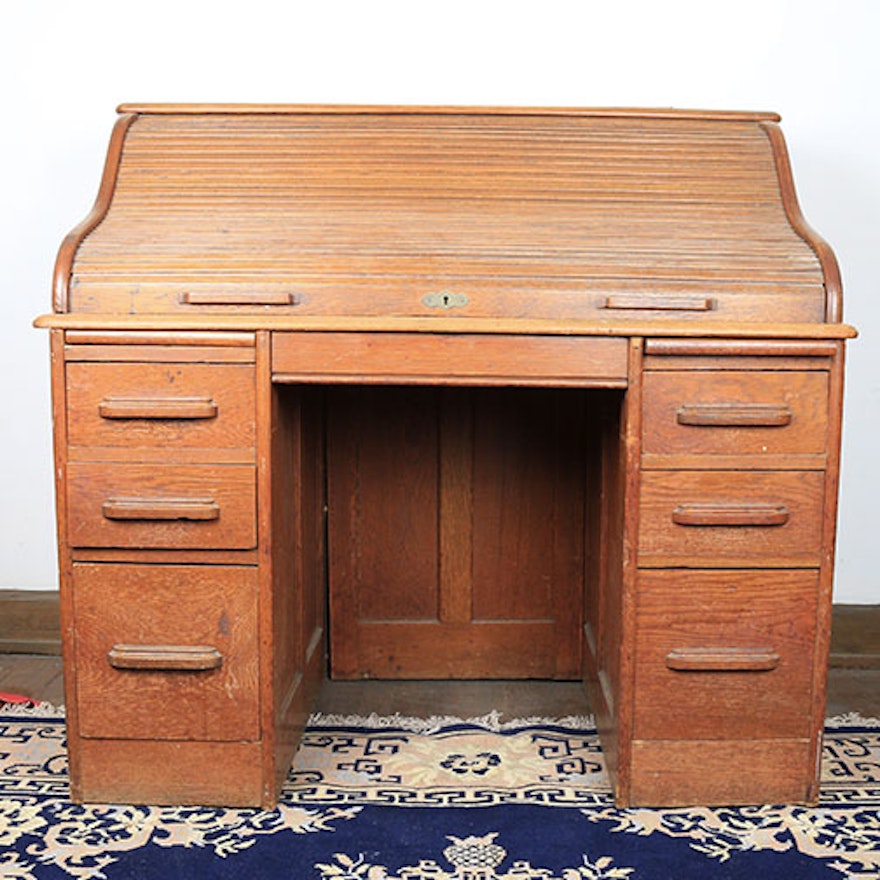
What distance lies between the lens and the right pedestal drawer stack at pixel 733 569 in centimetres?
219

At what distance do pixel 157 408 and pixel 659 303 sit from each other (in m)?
1.03

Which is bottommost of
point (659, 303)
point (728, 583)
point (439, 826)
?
point (439, 826)

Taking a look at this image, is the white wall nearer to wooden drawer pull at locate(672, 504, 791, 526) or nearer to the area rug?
wooden drawer pull at locate(672, 504, 791, 526)

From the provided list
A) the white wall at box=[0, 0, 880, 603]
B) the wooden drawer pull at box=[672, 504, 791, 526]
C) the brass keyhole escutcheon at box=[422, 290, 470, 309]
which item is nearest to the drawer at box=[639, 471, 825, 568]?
the wooden drawer pull at box=[672, 504, 791, 526]

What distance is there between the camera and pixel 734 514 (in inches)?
87.1

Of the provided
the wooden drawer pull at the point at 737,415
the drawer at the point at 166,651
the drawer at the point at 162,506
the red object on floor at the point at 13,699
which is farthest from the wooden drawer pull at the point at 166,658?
the wooden drawer pull at the point at 737,415

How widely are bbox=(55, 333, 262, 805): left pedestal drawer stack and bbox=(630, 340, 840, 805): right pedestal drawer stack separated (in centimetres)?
81

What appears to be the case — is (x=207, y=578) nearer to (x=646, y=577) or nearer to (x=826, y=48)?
(x=646, y=577)

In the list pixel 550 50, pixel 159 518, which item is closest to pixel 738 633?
pixel 159 518

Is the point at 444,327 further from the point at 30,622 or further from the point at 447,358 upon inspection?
the point at 30,622

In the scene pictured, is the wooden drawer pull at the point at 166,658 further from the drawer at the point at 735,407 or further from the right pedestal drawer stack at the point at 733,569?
the drawer at the point at 735,407

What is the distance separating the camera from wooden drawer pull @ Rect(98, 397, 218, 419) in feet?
7.15

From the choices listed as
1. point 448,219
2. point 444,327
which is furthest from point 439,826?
point 448,219

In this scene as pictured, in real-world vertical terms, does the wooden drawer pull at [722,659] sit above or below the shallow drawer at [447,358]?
below
